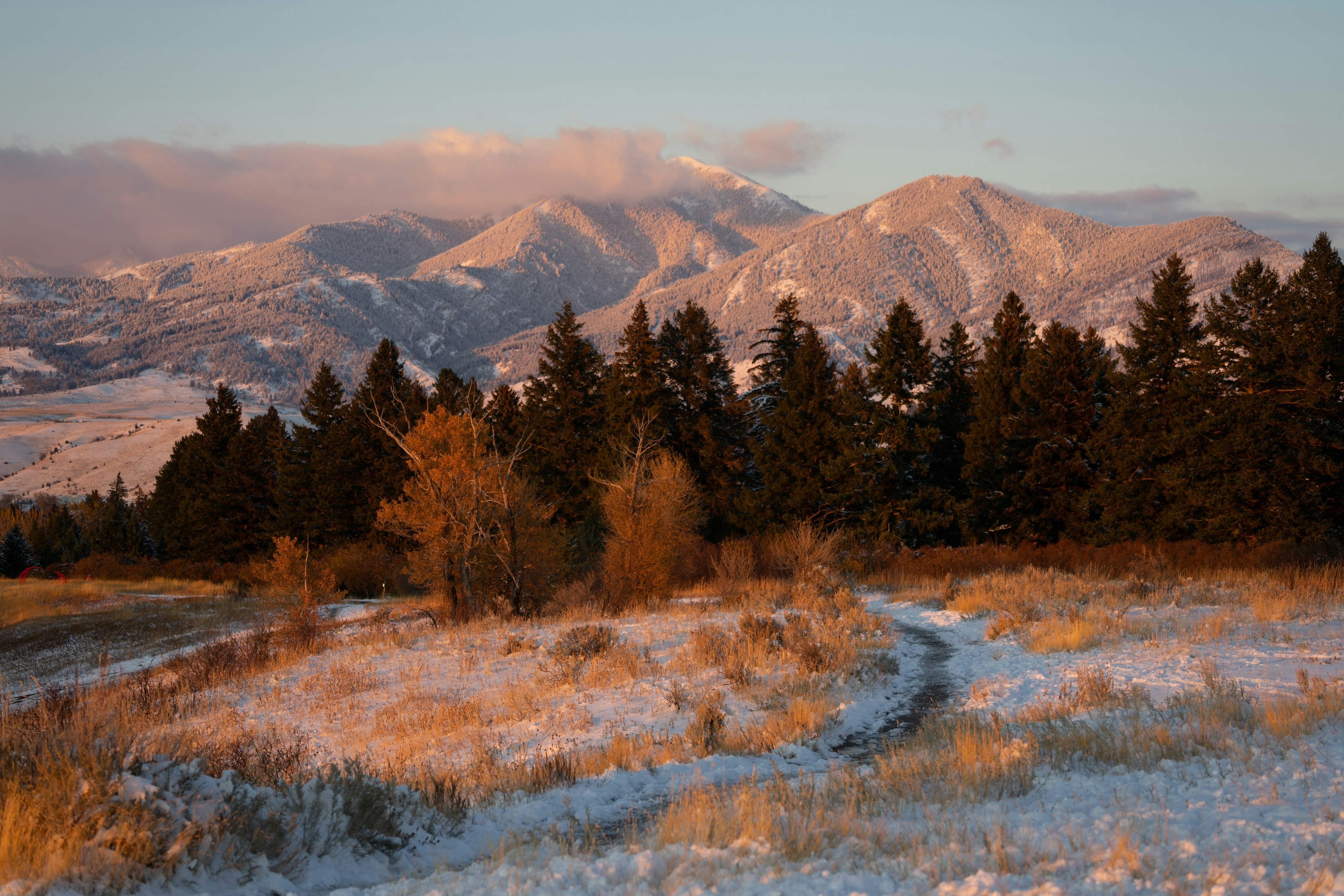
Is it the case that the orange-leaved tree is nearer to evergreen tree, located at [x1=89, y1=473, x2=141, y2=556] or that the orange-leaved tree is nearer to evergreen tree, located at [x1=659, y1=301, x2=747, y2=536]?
evergreen tree, located at [x1=659, y1=301, x2=747, y2=536]

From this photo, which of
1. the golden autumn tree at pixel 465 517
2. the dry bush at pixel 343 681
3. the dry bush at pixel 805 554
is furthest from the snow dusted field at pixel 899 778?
the dry bush at pixel 805 554

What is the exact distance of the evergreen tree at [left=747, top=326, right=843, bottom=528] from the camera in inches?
1599

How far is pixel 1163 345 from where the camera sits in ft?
120

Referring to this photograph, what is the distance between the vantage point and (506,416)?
5584cm

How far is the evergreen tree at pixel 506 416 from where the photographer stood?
51.8 metres

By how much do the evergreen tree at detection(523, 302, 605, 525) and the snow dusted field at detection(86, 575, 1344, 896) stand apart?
35.4 metres

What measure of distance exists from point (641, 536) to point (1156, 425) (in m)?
24.3

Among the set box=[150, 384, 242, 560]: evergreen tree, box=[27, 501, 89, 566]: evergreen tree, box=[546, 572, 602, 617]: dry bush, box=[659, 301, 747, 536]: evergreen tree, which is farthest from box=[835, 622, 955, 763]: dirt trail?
box=[27, 501, 89, 566]: evergreen tree

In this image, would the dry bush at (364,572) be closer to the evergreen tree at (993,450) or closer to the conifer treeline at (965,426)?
the conifer treeline at (965,426)

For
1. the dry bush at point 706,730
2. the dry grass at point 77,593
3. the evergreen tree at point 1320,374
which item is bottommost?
the dry grass at point 77,593

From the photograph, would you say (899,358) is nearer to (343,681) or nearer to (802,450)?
(802,450)

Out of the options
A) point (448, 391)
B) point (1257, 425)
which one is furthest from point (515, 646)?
point (448, 391)

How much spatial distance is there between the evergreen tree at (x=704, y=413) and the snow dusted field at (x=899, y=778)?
3173cm

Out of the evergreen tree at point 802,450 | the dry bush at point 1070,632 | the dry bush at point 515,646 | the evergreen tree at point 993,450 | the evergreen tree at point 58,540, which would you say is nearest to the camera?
the dry bush at point 1070,632
